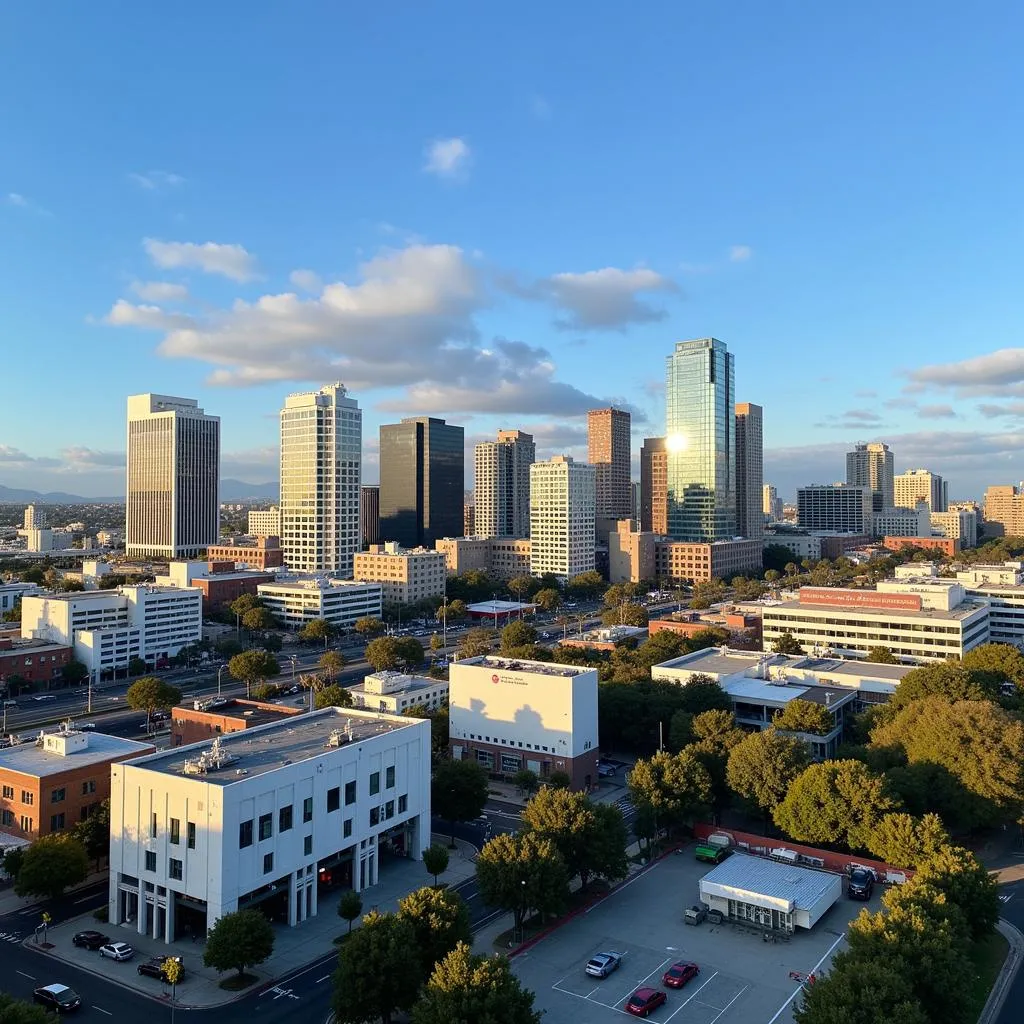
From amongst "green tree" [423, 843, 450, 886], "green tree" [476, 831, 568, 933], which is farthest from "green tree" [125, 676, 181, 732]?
"green tree" [476, 831, 568, 933]

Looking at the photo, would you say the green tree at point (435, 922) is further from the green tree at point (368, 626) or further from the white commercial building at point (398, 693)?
the green tree at point (368, 626)

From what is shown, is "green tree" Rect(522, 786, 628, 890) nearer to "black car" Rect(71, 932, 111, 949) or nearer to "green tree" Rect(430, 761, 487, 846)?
"green tree" Rect(430, 761, 487, 846)

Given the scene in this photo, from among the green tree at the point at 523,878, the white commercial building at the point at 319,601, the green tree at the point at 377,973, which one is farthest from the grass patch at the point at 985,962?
the white commercial building at the point at 319,601

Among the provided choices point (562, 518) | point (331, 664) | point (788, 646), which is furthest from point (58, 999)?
point (562, 518)

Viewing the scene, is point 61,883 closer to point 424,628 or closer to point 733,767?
point 733,767

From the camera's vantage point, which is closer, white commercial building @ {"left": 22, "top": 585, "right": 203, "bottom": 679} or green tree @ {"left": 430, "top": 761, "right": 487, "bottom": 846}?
green tree @ {"left": 430, "top": 761, "right": 487, "bottom": 846}
